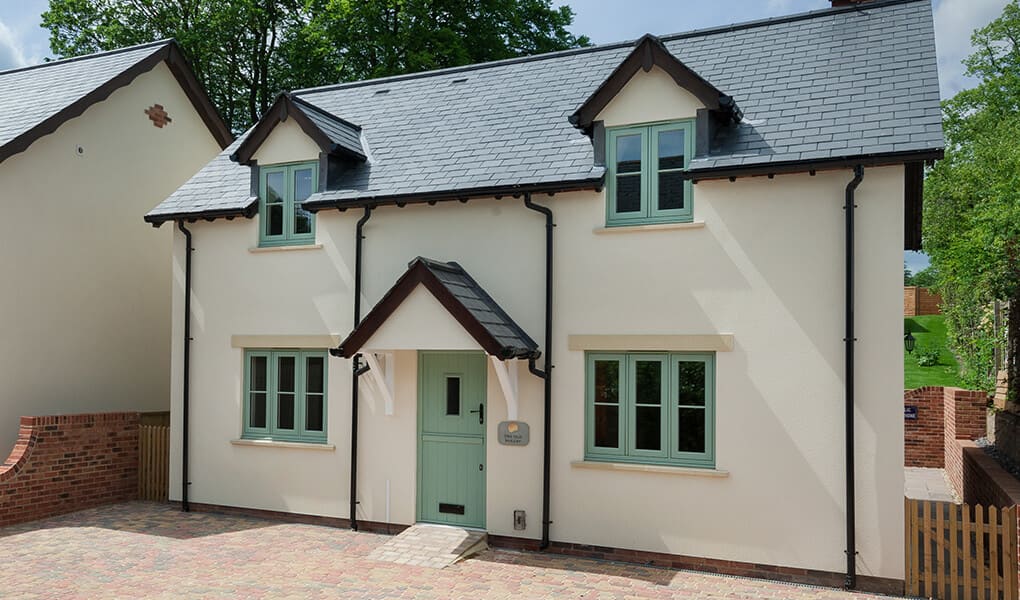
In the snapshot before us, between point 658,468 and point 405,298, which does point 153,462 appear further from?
point 658,468

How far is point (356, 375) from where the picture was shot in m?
11.9

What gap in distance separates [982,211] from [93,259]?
1649cm

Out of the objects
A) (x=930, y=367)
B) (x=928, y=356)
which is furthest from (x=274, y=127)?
(x=928, y=356)

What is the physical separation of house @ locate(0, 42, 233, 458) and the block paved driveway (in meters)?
3.48

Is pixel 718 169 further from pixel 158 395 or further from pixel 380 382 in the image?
pixel 158 395

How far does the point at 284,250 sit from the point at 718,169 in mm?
6827

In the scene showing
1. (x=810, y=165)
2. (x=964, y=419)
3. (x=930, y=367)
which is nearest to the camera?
(x=810, y=165)

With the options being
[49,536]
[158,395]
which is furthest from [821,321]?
[158,395]

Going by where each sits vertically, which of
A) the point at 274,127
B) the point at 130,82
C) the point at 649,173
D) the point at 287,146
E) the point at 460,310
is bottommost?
the point at 460,310

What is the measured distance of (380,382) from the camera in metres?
11.3

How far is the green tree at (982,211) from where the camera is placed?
13180 mm

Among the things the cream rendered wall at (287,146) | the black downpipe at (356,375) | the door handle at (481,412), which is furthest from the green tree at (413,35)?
the door handle at (481,412)

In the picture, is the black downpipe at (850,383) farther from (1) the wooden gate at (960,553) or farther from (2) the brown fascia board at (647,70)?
(2) the brown fascia board at (647,70)

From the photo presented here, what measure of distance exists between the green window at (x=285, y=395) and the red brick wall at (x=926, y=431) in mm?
14734
